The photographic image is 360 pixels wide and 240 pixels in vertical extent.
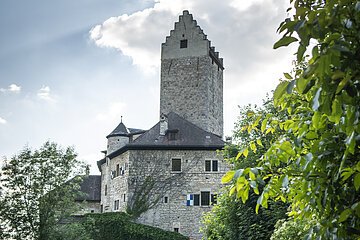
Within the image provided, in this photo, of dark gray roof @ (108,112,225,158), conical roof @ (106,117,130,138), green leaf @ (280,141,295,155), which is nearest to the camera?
green leaf @ (280,141,295,155)

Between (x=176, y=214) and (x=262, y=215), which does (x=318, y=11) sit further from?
(x=176, y=214)

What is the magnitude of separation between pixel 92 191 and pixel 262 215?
30204 millimetres

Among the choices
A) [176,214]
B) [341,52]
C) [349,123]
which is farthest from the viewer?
[176,214]

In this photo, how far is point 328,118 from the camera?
2232mm

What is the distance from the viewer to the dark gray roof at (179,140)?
121ft

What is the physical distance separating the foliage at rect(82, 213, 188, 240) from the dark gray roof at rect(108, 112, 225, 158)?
5.56 metres

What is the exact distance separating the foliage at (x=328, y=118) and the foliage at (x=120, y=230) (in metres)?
31.2

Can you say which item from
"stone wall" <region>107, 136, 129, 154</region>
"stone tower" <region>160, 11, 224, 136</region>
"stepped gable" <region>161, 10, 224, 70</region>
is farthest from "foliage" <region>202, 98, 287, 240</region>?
"stepped gable" <region>161, 10, 224, 70</region>

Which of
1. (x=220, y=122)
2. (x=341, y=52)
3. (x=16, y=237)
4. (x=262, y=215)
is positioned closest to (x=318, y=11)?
(x=341, y=52)

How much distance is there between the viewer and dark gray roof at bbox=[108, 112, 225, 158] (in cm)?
3684

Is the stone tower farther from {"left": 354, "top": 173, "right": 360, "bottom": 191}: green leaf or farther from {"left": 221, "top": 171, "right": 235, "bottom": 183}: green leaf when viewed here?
{"left": 354, "top": 173, "right": 360, "bottom": 191}: green leaf

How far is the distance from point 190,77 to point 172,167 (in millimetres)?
9505

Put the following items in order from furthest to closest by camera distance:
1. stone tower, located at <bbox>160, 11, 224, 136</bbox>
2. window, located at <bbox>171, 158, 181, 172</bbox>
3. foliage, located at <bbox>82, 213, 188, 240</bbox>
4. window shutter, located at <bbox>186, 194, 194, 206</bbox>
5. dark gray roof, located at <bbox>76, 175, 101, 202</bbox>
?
1. dark gray roof, located at <bbox>76, 175, 101, 202</bbox>
2. stone tower, located at <bbox>160, 11, 224, 136</bbox>
3. window, located at <bbox>171, 158, 181, 172</bbox>
4. window shutter, located at <bbox>186, 194, 194, 206</bbox>
5. foliage, located at <bbox>82, 213, 188, 240</bbox>

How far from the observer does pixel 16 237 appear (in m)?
28.0
